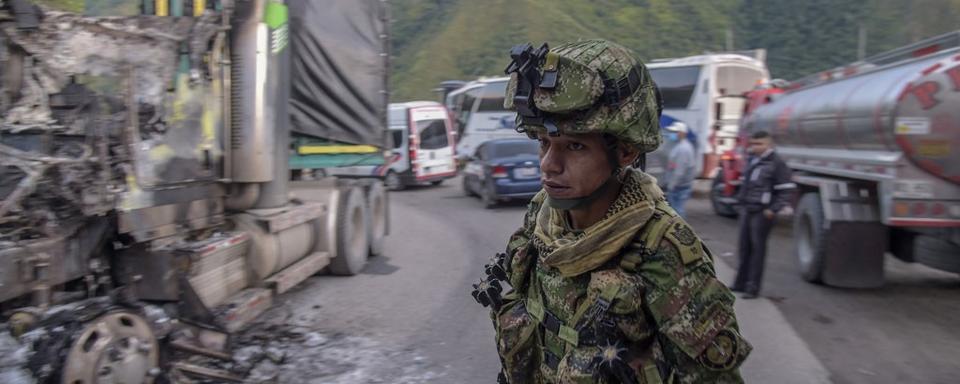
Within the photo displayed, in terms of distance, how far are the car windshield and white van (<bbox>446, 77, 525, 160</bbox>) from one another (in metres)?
6.60

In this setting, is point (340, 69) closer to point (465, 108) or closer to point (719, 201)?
point (719, 201)

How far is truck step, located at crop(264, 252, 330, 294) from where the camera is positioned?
20.9 ft

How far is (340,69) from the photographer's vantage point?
8078 millimetres

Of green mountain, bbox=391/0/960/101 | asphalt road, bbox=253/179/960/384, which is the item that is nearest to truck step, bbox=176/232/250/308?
asphalt road, bbox=253/179/960/384

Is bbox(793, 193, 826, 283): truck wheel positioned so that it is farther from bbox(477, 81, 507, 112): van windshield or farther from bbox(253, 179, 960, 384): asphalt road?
bbox(477, 81, 507, 112): van windshield

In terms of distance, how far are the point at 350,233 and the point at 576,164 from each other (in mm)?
6669

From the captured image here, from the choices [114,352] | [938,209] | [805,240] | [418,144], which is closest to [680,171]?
[805,240]

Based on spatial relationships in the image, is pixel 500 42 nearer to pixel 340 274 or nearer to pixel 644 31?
pixel 644 31

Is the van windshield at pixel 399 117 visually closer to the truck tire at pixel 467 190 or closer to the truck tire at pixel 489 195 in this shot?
the truck tire at pixel 467 190

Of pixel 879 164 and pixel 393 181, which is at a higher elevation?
pixel 879 164

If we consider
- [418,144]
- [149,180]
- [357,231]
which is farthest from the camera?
[418,144]

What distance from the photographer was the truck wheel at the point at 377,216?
30.7 ft

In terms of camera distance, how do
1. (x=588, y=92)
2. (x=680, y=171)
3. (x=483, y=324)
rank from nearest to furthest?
(x=588, y=92) < (x=483, y=324) < (x=680, y=171)

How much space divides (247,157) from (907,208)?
5.84 m
